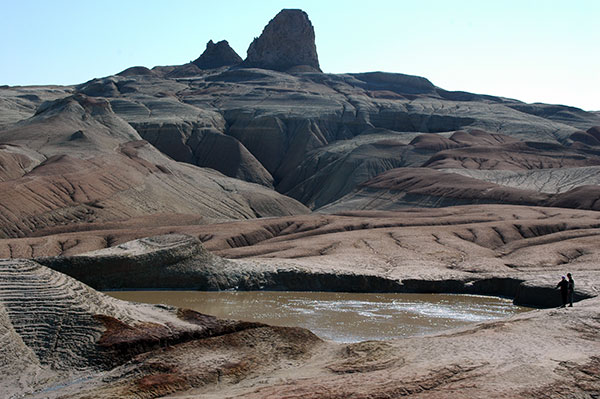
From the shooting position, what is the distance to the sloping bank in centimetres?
3103

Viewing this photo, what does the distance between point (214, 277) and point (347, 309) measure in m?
7.04

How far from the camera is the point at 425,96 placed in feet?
535

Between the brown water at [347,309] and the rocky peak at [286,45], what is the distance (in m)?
148

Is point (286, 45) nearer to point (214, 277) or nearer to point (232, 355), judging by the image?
point (214, 277)

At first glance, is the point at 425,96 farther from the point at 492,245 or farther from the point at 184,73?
the point at 492,245

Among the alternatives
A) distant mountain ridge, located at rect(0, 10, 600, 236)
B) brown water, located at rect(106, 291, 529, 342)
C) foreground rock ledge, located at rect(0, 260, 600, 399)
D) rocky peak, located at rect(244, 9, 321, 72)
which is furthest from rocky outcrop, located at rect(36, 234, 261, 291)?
rocky peak, located at rect(244, 9, 321, 72)

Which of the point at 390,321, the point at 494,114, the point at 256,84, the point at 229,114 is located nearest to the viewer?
the point at 390,321

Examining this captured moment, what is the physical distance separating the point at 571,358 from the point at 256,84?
469ft

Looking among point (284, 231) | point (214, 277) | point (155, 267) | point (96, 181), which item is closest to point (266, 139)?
point (96, 181)

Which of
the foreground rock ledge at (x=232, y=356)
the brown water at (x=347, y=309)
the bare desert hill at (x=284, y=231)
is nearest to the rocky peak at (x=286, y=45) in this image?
the bare desert hill at (x=284, y=231)

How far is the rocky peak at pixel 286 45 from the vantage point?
177 m

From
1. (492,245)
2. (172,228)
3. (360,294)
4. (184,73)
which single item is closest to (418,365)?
(360,294)

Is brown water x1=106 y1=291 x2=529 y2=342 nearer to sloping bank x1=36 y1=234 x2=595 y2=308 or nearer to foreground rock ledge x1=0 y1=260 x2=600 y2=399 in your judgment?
sloping bank x1=36 y1=234 x2=595 y2=308

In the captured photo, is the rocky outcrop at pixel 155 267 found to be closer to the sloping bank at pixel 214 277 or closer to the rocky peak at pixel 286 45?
the sloping bank at pixel 214 277
